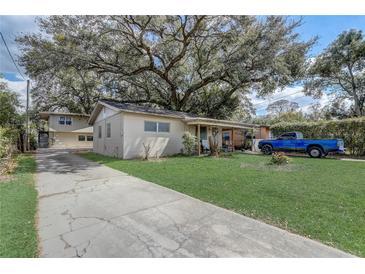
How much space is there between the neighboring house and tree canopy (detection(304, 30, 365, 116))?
2804 cm

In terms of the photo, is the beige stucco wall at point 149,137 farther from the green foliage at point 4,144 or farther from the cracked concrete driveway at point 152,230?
the cracked concrete driveway at point 152,230

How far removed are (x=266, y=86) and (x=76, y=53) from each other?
15.2 m

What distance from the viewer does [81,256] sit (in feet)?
9.27

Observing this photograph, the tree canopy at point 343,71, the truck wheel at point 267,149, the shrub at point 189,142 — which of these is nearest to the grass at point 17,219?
the shrub at point 189,142

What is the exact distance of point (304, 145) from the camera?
14.0 metres

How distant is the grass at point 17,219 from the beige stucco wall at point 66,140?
77.1 feet

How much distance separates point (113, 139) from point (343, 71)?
26000 mm

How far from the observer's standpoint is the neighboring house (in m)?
27.5

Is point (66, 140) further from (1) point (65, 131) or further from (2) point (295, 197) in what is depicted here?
(2) point (295, 197)

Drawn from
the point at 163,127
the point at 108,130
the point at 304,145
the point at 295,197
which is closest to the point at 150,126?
the point at 163,127

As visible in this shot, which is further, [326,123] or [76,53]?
[326,123]

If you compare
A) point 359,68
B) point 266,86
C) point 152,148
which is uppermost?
point 359,68
